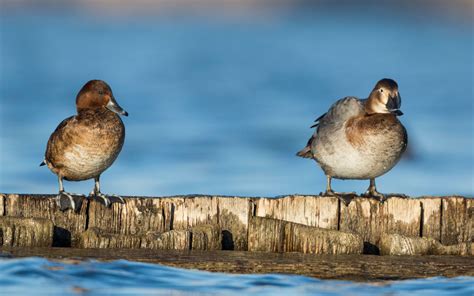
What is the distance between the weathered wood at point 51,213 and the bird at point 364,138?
83.3 inches

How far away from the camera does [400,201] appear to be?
27.2 ft

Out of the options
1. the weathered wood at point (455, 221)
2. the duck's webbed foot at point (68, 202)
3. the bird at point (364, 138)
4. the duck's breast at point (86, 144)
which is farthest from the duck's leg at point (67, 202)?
the weathered wood at point (455, 221)

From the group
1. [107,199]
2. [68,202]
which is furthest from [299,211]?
[68,202]

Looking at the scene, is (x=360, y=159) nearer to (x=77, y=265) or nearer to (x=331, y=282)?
(x=331, y=282)

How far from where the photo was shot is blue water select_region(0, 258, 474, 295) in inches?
260

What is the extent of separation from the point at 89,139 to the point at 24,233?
136 cm

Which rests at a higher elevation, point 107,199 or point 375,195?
point 375,195

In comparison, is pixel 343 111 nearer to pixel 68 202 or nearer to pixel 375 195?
pixel 375 195

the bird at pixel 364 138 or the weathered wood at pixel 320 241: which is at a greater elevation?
the bird at pixel 364 138

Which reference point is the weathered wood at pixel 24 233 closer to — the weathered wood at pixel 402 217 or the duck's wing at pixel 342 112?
the weathered wood at pixel 402 217

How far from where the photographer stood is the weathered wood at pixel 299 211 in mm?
8180

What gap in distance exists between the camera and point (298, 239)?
791 cm

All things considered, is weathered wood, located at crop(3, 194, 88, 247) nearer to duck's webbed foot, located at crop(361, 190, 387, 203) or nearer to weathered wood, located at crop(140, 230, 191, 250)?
weathered wood, located at crop(140, 230, 191, 250)

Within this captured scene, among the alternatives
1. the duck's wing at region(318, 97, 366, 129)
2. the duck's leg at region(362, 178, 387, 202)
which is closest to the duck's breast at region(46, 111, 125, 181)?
the duck's wing at region(318, 97, 366, 129)
